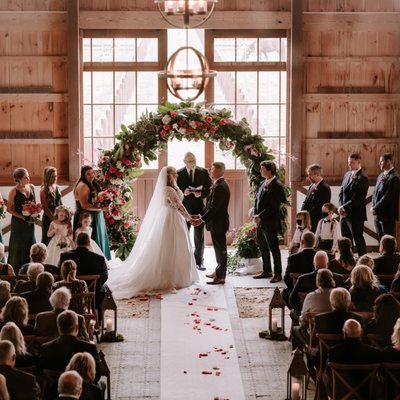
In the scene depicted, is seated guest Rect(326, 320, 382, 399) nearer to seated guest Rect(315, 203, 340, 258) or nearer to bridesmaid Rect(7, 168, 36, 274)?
seated guest Rect(315, 203, 340, 258)

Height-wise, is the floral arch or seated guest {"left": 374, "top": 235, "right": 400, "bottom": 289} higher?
the floral arch

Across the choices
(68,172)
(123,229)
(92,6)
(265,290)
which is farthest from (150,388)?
(92,6)

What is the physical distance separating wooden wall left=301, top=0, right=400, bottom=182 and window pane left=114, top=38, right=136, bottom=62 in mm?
2865

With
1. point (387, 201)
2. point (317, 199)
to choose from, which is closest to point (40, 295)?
point (317, 199)

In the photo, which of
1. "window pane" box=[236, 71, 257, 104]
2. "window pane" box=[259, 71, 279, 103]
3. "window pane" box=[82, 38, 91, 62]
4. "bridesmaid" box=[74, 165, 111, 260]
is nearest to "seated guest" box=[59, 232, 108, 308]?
"bridesmaid" box=[74, 165, 111, 260]

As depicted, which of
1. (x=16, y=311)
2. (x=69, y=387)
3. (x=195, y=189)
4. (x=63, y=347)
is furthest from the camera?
(x=195, y=189)

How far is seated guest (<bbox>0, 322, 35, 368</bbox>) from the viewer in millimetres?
6516

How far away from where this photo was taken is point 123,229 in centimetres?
1303

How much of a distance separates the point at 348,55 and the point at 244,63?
1.75 metres

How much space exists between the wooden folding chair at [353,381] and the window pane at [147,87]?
929 cm

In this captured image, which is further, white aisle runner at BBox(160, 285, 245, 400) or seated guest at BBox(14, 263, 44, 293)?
seated guest at BBox(14, 263, 44, 293)

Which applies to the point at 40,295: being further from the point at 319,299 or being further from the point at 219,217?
the point at 219,217

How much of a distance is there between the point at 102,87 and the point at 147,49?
99cm

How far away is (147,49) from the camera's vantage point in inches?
598
